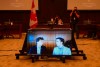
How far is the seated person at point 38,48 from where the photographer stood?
829 cm

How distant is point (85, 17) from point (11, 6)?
4.76m

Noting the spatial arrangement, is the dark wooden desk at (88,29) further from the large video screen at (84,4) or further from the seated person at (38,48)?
the seated person at (38,48)

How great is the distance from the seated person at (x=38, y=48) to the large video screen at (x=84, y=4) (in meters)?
8.26

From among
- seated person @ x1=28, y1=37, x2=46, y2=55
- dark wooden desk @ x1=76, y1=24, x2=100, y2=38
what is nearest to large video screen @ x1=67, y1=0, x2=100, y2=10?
dark wooden desk @ x1=76, y1=24, x2=100, y2=38

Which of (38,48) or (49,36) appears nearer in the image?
(38,48)

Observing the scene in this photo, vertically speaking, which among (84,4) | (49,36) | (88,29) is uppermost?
(84,4)

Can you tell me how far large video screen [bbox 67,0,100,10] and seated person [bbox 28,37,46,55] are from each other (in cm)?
826

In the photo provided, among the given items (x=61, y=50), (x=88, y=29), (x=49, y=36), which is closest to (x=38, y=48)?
(x=49, y=36)

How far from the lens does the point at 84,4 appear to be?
16.3 meters

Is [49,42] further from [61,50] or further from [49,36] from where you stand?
[61,50]

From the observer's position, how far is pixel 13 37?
1444 cm

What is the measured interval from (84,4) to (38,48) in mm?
8720

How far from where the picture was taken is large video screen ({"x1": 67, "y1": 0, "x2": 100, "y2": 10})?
16281 mm

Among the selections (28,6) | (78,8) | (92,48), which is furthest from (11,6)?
(92,48)
